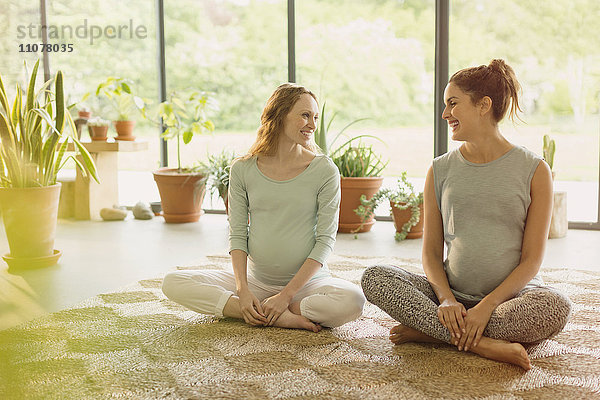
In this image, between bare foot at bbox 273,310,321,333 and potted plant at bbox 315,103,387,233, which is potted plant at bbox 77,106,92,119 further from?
bare foot at bbox 273,310,321,333

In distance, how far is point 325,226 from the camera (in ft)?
7.36

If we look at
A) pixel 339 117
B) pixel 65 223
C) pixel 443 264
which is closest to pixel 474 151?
pixel 443 264

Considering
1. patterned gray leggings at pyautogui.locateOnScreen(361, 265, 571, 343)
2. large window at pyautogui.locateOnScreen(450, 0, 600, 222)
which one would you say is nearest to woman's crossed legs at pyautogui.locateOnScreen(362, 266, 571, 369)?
patterned gray leggings at pyautogui.locateOnScreen(361, 265, 571, 343)

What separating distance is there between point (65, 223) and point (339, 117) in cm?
209

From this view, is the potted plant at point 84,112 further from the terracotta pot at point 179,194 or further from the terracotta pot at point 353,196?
the terracotta pot at point 353,196

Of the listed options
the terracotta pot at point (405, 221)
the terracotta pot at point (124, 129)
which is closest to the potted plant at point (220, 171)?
the terracotta pot at point (124, 129)

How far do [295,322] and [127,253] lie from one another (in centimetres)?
173

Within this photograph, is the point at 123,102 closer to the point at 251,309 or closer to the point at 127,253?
the point at 127,253

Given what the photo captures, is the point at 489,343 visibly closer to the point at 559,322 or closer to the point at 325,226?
the point at 559,322

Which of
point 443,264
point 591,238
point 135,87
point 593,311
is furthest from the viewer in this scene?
point 135,87

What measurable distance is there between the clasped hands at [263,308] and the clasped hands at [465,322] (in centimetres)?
53

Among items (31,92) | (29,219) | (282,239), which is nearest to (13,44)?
(31,92)

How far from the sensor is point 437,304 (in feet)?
6.71

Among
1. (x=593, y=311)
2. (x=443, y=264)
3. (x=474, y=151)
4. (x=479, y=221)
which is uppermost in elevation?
(x=474, y=151)
